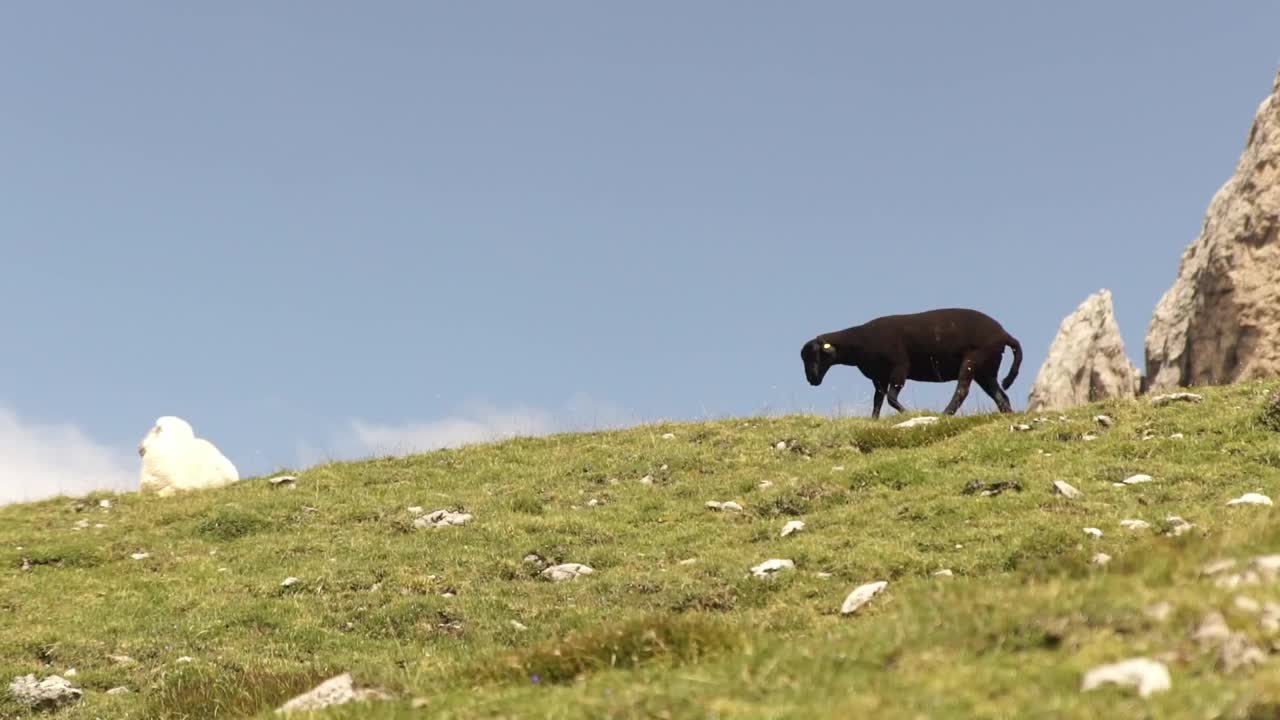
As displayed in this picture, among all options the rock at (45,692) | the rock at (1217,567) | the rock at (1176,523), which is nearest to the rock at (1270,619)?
the rock at (1217,567)

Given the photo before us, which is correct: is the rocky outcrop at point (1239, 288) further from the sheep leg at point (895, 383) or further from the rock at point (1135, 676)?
the rock at point (1135, 676)

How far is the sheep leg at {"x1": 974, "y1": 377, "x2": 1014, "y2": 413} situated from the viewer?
28172mm

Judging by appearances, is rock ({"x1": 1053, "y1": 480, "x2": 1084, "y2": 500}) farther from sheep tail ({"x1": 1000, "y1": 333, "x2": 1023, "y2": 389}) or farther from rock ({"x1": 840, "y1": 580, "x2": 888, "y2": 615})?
sheep tail ({"x1": 1000, "y1": 333, "x2": 1023, "y2": 389})

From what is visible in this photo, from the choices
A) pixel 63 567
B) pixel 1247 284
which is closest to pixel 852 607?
pixel 63 567

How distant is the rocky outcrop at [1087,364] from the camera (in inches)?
1342

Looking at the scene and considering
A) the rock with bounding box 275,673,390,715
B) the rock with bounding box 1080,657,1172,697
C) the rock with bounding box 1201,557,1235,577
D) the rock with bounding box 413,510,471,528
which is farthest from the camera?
the rock with bounding box 413,510,471,528

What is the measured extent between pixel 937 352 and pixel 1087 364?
8.24 metres

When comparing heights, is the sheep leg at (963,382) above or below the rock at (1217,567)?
above

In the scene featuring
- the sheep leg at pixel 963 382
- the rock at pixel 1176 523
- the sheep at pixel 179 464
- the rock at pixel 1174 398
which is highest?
the sheep at pixel 179 464

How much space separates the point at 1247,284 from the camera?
3131 cm

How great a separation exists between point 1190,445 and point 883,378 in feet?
36.6

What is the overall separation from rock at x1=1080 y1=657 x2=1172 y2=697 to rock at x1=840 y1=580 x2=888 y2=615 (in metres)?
6.59

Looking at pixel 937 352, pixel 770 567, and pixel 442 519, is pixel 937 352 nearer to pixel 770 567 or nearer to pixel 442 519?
pixel 442 519

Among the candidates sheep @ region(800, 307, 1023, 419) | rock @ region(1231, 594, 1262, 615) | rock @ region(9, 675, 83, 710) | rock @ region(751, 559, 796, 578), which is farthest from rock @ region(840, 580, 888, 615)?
sheep @ region(800, 307, 1023, 419)
